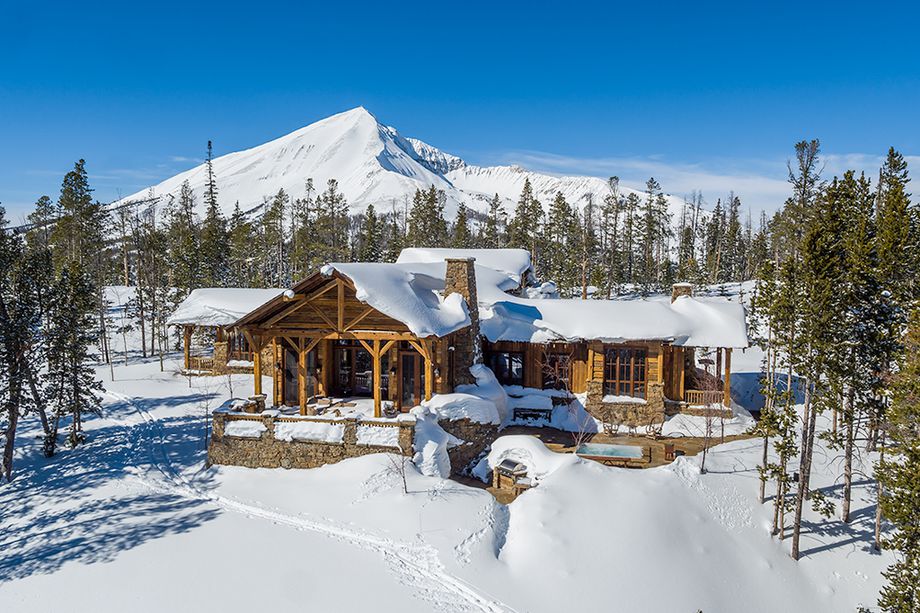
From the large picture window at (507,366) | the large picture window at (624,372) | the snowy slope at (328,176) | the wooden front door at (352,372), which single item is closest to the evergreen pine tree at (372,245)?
the large picture window at (507,366)

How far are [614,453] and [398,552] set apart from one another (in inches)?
303

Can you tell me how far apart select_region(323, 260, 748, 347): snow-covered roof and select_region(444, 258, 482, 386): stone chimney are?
1.67 ft

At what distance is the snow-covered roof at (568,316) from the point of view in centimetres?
1738

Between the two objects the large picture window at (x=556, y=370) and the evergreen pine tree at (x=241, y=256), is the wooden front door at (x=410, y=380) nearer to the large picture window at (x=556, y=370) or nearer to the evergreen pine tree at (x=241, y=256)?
the large picture window at (x=556, y=370)

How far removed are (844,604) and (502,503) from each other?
25.4 ft

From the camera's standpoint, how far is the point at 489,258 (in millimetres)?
31500

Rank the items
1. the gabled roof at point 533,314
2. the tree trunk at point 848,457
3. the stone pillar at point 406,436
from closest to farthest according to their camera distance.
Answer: the tree trunk at point 848,457, the stone pillar at point 406,436, the gabled roof at point 533,314

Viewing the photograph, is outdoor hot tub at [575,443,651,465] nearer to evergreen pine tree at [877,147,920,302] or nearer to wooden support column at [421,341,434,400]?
wooden support column at [421,341,434,400]

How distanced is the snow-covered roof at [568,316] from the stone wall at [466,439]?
2844 millimetres

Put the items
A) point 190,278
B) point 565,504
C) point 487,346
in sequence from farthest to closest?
point 190,278
point 487,346
point 565,504

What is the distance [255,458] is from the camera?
16.0 metres

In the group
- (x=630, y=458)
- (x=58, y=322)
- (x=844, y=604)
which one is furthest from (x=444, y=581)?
(x=58, y=322)

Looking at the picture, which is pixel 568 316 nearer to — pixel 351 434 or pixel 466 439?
pixel 466 439

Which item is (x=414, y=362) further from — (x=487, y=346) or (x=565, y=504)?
(x=565, y=504)
